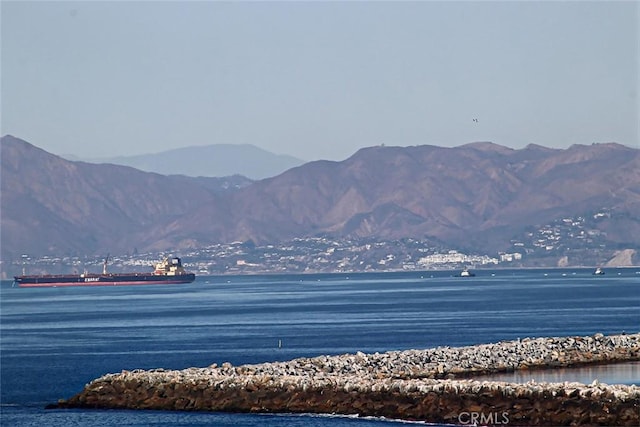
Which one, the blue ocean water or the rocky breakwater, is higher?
the rocky breakwater

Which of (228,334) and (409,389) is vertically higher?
(409,389)

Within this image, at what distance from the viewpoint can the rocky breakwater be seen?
106ft

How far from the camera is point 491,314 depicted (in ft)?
299

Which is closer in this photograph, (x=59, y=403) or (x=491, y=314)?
(x=59, y=403)

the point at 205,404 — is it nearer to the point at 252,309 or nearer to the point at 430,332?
the point at 430,332

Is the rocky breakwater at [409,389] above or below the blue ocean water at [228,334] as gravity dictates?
above

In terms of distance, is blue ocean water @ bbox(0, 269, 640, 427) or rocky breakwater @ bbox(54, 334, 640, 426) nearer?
rocky breakwater @ bbox(54, 334, 640, 426)

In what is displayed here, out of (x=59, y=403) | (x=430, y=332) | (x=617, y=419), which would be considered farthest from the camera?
(x=430, y=332)

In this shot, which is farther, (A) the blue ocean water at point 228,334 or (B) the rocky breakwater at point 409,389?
(A) the blue ocean water at point 228,334

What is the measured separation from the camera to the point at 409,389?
113ft

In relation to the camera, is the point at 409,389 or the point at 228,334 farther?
the point at 228,334

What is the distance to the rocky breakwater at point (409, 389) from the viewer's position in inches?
1268

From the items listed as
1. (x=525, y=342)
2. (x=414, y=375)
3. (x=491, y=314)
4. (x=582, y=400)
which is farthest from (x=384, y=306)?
(x=582, y=400)

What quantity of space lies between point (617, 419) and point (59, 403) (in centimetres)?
1667
